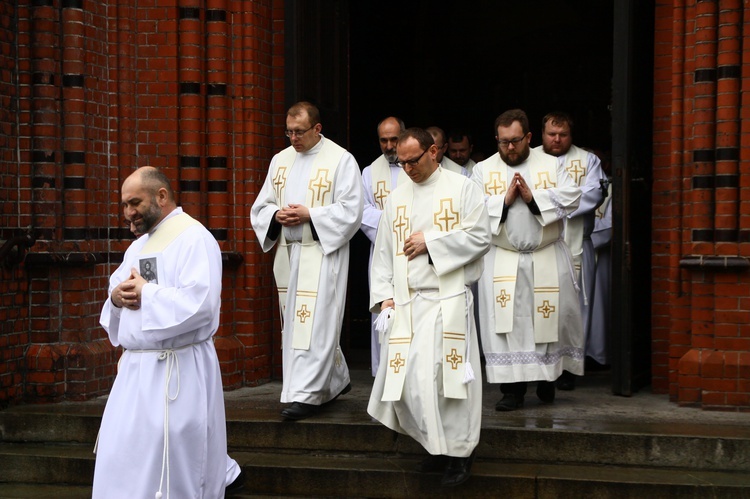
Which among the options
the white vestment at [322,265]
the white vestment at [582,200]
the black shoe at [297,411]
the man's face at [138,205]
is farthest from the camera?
the white vestment at [582,200]

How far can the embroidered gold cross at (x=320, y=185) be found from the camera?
8086mm

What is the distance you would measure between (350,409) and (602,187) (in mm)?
2594

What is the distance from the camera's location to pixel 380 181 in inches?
355

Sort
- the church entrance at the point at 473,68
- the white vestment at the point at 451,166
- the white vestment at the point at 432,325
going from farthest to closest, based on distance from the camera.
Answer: the church entrance at the point at 473,68 < the white vestment at the point at 451,166 < the white vestment at the point at 432,325

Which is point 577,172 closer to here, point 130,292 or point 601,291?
point 601,291

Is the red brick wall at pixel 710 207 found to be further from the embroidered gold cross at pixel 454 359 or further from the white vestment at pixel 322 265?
the white vestment at pixel 322 265

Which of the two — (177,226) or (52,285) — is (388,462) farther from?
(52,285)

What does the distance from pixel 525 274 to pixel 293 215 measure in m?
1.72

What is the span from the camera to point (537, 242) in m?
8.28

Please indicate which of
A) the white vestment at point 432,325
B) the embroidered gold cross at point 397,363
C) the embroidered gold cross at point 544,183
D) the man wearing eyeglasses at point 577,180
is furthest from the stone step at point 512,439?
the man wearing eyeglasses at point 577,180

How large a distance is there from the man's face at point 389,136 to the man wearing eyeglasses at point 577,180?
1076 millimetres

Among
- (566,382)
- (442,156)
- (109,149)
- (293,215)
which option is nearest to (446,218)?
(293,215)

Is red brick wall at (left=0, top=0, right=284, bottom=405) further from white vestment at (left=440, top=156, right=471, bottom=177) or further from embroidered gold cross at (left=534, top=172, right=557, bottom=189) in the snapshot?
embroidered gold cross at (left=534, top=172, right=557, bottom=189)

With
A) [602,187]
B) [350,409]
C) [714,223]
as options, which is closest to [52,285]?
[350,409]
